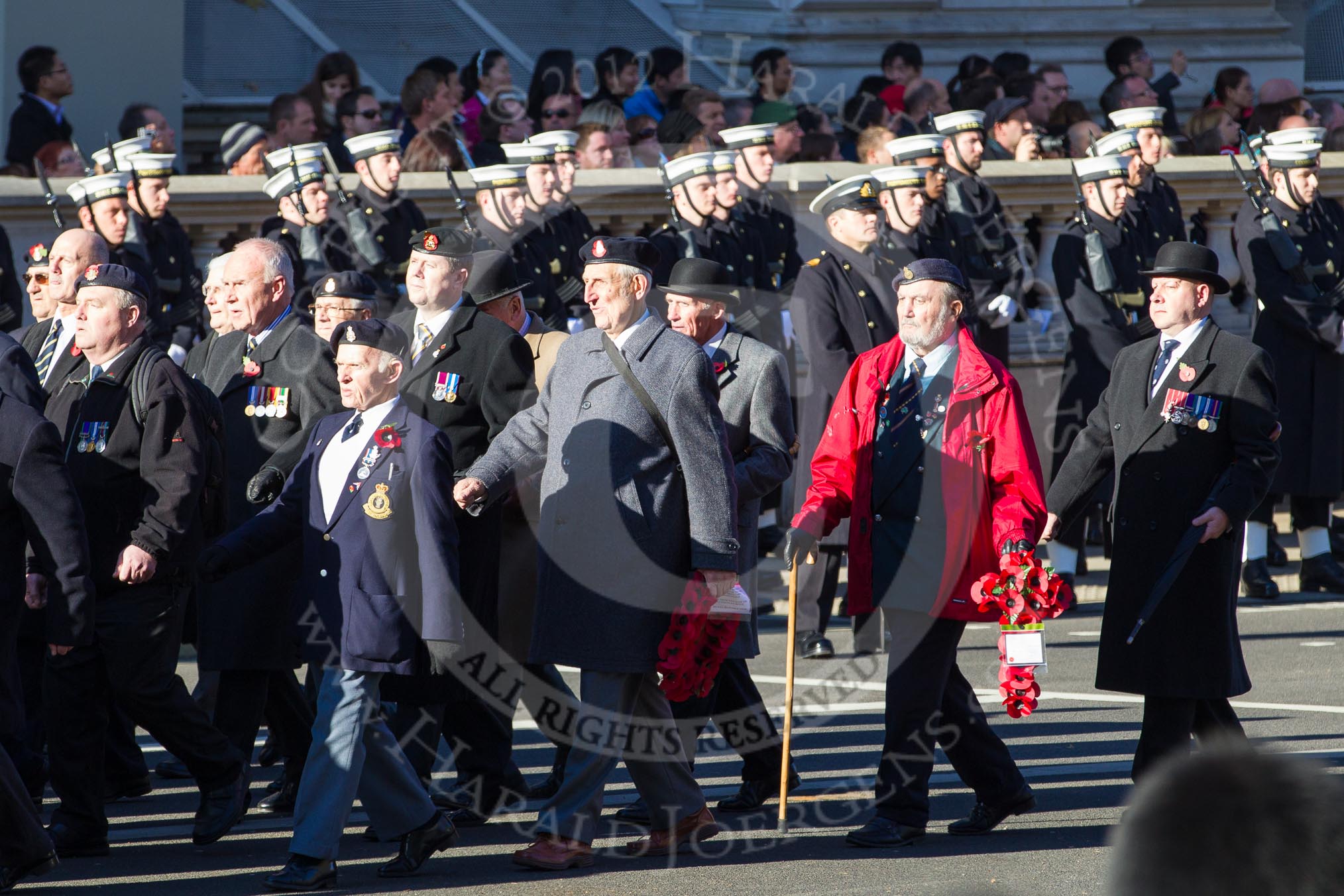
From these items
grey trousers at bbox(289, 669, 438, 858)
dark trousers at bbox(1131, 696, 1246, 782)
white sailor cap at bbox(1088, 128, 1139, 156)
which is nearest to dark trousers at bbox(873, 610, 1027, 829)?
dark trousers at bbox(1131, 696, 1246, 782)

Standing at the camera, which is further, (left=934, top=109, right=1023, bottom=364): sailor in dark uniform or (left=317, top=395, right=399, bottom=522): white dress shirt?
(left=934, top=109, right=1023, bottom=364): sailor in dark uniform

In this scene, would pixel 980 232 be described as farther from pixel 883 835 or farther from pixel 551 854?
pixel 551 854

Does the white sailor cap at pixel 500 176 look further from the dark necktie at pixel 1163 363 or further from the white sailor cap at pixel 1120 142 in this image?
the dark necktie at pixel 1163 363

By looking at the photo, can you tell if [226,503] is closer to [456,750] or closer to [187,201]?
[456,750]

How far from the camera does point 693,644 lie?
605 centimetres

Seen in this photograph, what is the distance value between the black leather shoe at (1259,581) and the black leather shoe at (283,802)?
20.4 ft

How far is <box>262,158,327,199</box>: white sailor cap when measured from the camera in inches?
432

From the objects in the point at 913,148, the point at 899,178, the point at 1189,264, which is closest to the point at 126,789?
the point at 1189,264

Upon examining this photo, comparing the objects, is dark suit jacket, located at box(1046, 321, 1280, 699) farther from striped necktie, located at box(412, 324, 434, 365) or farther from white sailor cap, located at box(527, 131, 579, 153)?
white sailor cap, located at box(527, 131, 579, 153)

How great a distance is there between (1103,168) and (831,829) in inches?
260

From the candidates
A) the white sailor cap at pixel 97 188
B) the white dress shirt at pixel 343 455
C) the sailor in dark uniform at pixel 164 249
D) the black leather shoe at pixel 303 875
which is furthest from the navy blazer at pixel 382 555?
the sailor in dark uniform at pixel 164 249

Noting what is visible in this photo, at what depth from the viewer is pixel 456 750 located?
22.5 ft

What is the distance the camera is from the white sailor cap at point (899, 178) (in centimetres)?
1126

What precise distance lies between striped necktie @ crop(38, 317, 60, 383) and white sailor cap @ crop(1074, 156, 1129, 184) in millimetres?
6536
